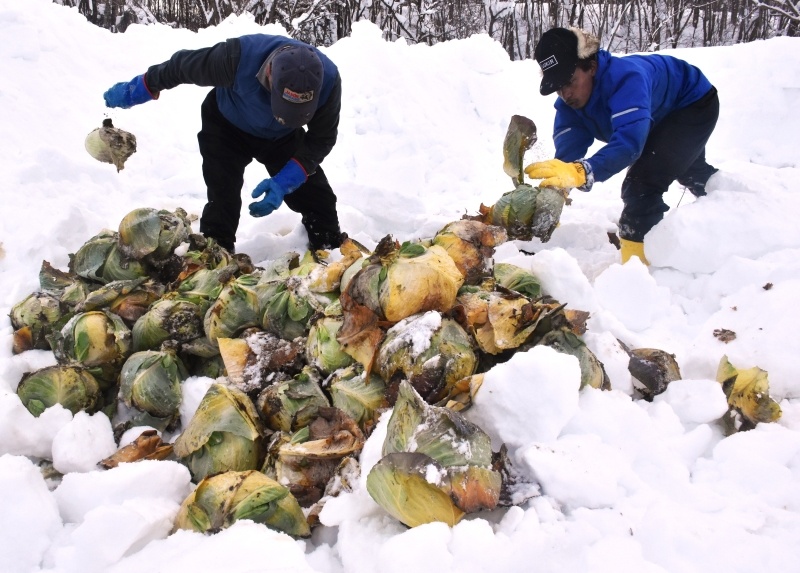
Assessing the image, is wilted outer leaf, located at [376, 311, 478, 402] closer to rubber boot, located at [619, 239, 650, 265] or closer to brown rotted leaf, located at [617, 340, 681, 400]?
brown rotted leaf, located at [617, 340, 681, 400]

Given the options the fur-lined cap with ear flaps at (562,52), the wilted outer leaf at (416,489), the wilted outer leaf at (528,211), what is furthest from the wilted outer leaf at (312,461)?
the fur-lined cap with ear flaps at (562,52)

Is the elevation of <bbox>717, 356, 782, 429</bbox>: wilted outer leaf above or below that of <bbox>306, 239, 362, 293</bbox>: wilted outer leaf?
below

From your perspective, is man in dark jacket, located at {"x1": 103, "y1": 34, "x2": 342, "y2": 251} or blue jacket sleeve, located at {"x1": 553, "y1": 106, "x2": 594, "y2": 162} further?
blue jacket sleeve, located at {"x1": 553, "y1": 106, "x2": 594, "y2": 162}

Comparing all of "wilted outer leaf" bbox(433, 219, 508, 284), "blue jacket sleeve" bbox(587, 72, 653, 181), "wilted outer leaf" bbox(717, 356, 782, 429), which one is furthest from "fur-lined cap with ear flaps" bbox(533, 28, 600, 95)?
"wilted outer leaf" bbox(717, 356, 782, 429)

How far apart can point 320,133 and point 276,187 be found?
1.51 feet

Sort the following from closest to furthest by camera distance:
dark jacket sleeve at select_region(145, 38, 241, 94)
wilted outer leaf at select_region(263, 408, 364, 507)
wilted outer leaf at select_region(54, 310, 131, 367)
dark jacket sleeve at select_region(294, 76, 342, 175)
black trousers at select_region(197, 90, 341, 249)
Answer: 1. wilted outer leaf at select_region(263, 408, 364, 507)
2. wilted outer leaf at select_region(54, 310, 131, 367)
3. dark jacket sleeve at select_region(145, 38, 241, 94)
4. dark jacket sleeve at select_region(294, 76, 342, 175)
5. black trousers at select_region(197, 90, 341, 249)

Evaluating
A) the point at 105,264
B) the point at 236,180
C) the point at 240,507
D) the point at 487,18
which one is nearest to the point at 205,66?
the point at 236,180

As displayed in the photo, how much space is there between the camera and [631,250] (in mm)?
3502

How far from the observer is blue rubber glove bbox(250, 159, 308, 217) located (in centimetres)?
334

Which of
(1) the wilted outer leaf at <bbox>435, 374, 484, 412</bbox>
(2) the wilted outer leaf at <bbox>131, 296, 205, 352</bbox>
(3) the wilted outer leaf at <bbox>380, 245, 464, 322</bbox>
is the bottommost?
(2) the wilted outer leaf at <bbox>131, 296, 205, 352</bbox>

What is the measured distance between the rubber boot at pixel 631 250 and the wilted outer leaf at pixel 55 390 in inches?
116

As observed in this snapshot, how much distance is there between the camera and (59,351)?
2.39 m

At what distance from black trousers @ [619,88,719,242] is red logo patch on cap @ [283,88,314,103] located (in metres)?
2.05

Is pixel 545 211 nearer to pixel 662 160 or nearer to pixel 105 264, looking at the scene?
pixel 662 160
